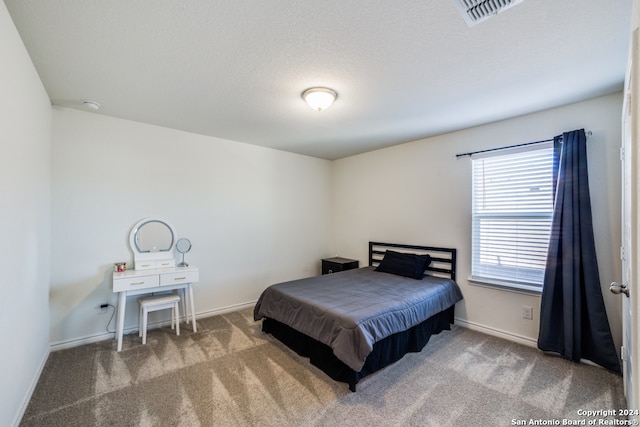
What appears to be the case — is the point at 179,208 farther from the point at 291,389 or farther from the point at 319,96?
the point at 291,389

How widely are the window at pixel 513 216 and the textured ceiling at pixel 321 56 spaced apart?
21.1 inches

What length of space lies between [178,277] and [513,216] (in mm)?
3712

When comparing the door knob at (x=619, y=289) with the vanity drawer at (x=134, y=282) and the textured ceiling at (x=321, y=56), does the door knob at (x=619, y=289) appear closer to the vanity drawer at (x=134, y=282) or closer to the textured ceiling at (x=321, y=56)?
the textured ceiling at (x=321, y=56)

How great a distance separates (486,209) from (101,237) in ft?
14.1

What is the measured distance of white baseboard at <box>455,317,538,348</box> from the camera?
2889mm

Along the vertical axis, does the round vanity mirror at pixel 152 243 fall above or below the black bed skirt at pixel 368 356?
above

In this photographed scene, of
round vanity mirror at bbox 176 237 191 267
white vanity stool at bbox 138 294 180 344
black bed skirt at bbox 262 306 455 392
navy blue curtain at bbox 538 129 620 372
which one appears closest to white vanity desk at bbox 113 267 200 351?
white vanity stool at bbox 138 294 180 344

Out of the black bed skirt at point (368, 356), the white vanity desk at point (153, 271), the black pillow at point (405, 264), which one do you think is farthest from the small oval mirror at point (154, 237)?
the black pillow at point (405, 264)

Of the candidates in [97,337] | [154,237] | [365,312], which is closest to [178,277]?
[154,237]

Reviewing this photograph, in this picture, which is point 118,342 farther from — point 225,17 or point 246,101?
point 225,17

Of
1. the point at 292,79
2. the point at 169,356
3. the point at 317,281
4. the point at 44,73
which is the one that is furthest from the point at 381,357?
the point at 44,73

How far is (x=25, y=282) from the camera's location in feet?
6.48

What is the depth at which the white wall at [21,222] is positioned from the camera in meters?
1.58

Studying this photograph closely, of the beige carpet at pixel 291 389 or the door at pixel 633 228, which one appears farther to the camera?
→ the beige carpet at pixel 291 389
